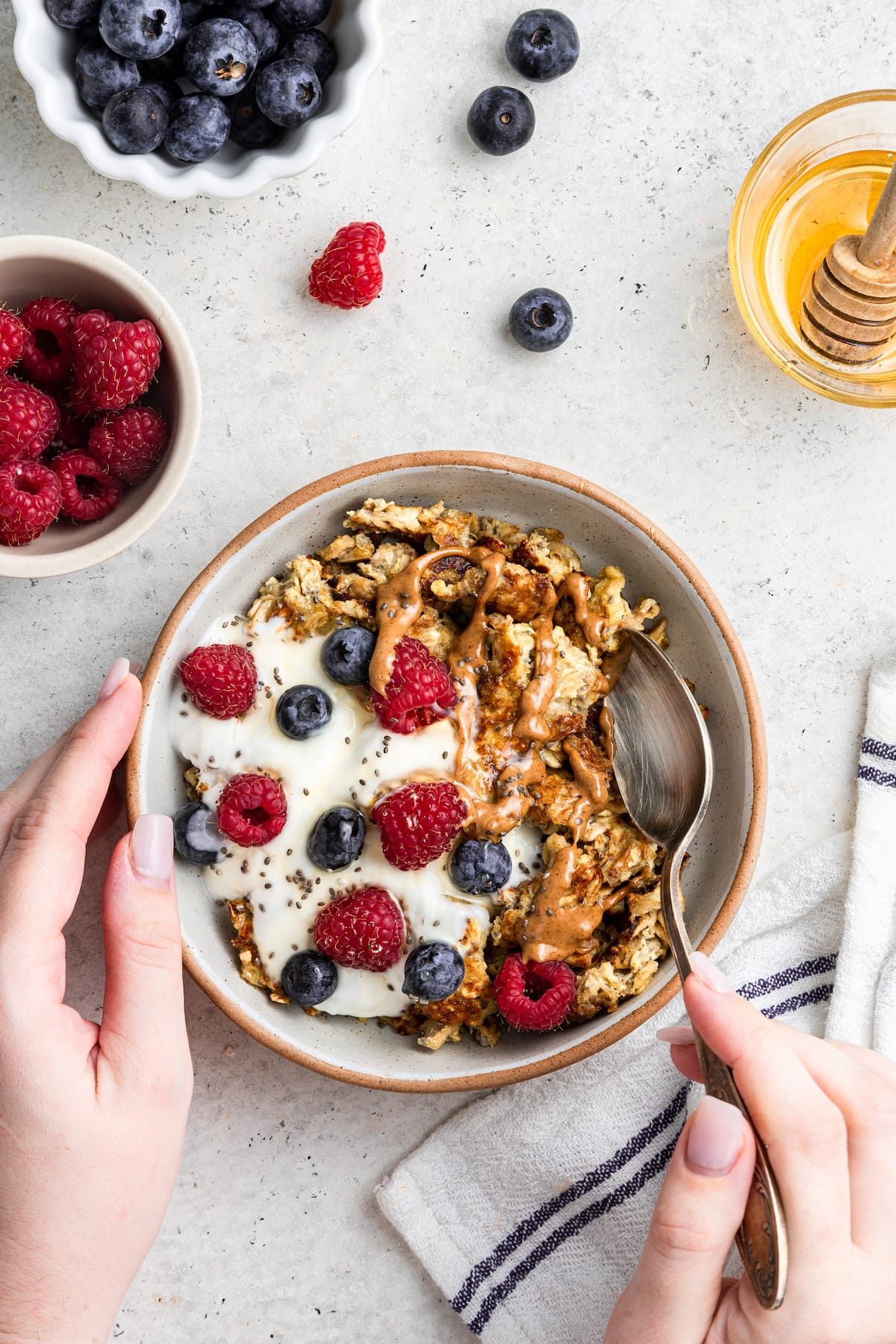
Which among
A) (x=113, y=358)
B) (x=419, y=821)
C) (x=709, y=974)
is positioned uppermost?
(x=113, y=358)

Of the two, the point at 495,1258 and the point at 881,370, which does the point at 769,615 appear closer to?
the point at 881,370

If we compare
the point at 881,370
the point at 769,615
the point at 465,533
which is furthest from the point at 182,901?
the point at 881,370

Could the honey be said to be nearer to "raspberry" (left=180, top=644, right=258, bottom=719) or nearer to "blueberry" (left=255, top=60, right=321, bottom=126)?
"blueberry" (left=255, top=60, right=321, bottom=126)

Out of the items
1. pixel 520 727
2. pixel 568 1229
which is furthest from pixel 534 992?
pixel 568 1229

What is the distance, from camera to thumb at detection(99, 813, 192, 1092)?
130cm

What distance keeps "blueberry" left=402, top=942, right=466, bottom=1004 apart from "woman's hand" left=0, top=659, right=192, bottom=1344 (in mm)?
304

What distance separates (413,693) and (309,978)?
16.7 inches

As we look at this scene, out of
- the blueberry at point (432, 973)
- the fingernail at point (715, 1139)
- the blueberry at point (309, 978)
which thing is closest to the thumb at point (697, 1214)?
the fingernail at point (715, 1139)

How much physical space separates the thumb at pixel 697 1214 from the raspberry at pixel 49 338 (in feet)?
4.23

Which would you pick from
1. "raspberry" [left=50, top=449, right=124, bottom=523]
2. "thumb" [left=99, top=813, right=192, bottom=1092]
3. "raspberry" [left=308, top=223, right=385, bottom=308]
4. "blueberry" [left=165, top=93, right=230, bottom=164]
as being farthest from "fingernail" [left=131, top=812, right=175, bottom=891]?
"blueberry" [left=165, top=93, right=230, bottom=164]

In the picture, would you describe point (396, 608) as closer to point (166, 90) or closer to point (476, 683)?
point (476, 683)

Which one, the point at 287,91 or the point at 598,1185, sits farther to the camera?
the point at 598,1185

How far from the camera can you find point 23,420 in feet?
4.75

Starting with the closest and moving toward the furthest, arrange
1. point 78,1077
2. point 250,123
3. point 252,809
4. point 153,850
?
point 78,1077 → point 153,850 → point 252,809 → point 250,123
